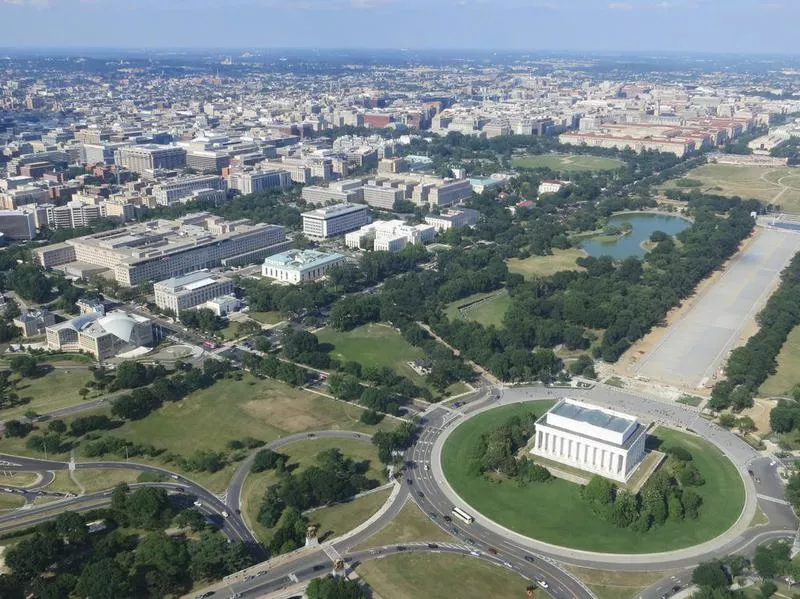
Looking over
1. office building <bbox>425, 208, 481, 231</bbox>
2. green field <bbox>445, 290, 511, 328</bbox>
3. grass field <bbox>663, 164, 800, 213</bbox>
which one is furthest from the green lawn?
grass field <bbox>663, 164, 800, 213</bbox>

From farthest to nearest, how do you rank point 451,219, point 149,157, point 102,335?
1. point 149,157
2. point 451,219
3. point 102,335

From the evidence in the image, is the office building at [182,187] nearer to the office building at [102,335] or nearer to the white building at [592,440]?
the office building at [102,335]

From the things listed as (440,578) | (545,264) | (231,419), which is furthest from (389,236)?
(440,578)

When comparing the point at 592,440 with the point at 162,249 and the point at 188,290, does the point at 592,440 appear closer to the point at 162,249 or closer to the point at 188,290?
the point at 188,290

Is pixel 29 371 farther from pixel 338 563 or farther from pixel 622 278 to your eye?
pixel 622 278

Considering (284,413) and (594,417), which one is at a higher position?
(594,417)

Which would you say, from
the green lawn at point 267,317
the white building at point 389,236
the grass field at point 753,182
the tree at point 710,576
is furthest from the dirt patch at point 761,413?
the grass field at point 753,182
